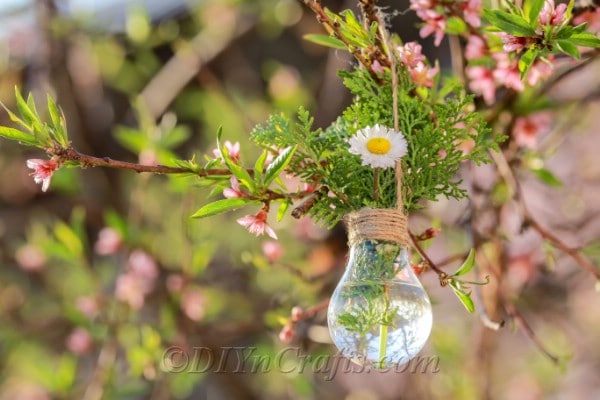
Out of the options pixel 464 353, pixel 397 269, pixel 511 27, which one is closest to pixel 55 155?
pixel 397 269

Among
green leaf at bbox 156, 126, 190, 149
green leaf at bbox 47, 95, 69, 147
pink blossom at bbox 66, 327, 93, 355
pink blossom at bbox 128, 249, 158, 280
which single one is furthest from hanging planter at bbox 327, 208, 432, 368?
pink blossom at bbox 66, 327, 93, 355

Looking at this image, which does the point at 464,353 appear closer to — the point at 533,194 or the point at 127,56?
the point at 533,194

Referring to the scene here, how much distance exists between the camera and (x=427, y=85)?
1.05 metres

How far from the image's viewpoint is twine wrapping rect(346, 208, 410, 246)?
871mm

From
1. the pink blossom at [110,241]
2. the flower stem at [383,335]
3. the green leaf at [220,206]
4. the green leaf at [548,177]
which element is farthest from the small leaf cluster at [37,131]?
the pink blossom at [110,241]

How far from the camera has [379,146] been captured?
858 mm

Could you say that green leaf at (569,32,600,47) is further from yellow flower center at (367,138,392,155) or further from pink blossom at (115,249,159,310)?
pink blossom at (115,249,159,310)

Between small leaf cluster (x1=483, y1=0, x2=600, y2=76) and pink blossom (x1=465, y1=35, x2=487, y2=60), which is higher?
pink blossom (x1=465, y1=35, x2=487, y2=60)

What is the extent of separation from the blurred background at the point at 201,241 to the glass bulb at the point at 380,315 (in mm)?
662

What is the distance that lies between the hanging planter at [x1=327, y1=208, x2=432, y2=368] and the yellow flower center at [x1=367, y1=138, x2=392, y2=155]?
7 cm

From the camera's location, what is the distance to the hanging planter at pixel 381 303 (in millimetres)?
828

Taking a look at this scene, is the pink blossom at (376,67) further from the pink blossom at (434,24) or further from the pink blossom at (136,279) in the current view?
the pink blossom at (136,279)

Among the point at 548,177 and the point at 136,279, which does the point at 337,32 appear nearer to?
the point at 548,177

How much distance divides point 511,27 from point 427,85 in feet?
0.57
